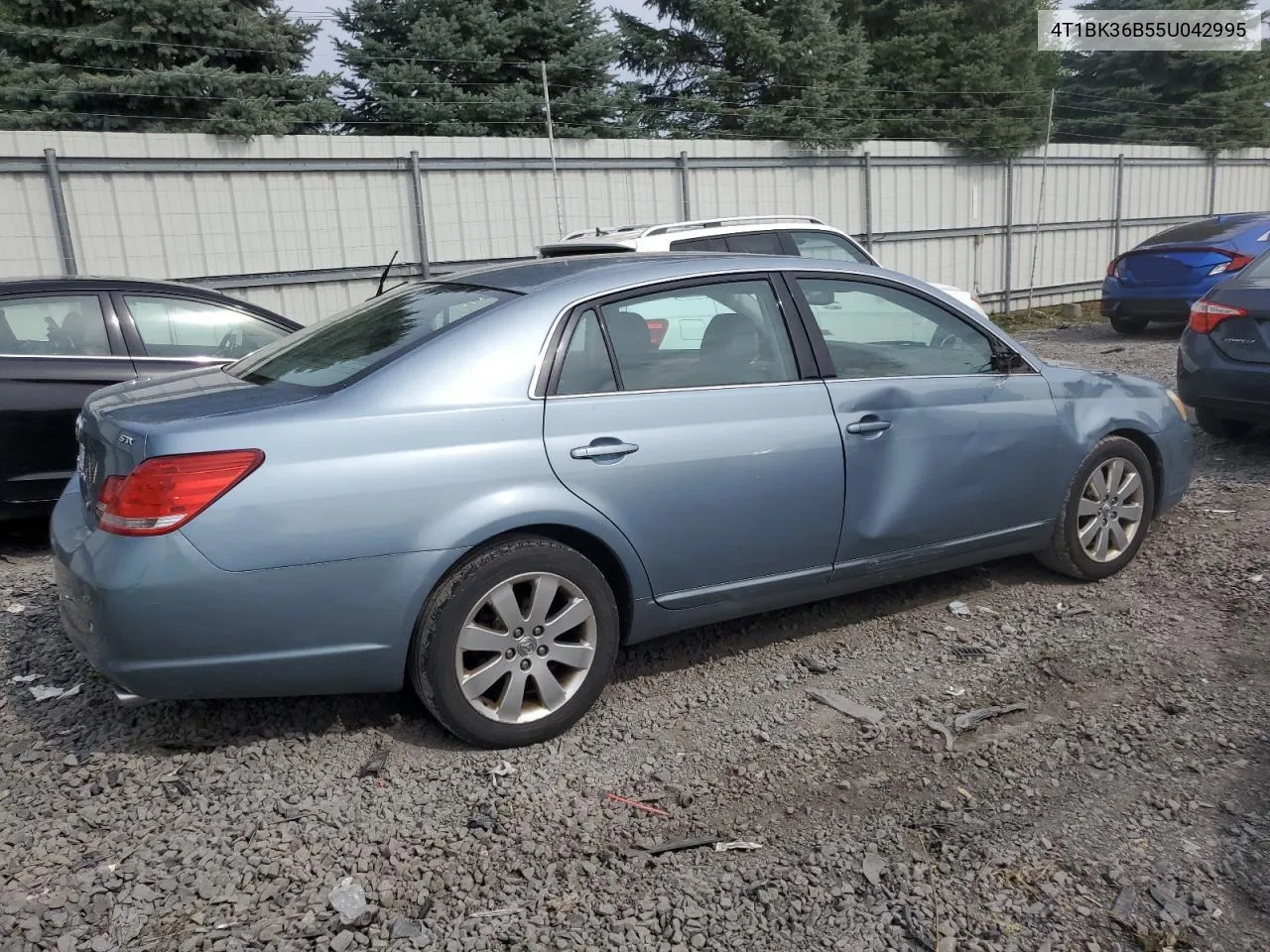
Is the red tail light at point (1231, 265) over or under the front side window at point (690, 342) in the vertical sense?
under

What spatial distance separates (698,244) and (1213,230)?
8388 millimetres

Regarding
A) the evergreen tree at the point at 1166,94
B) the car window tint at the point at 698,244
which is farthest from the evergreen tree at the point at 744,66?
the evergreen tree at the point at 1166,94

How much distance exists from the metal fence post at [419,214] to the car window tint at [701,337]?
7.87m

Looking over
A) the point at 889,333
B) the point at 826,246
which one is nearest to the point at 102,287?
the point at 889,333

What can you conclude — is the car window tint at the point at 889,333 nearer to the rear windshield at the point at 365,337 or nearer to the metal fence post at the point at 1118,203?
the rear windshield at the point at 365,337

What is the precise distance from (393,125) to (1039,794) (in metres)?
15.4

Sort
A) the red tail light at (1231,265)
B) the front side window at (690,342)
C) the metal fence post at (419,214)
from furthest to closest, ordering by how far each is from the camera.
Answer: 1. the red tail light at (1231,265)
2. the metal fence post at (419,214)
3. the front side window at (690,342)

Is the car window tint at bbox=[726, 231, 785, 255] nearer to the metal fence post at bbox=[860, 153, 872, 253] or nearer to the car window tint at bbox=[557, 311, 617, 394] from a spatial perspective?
the car window tint at bbox=[557, 311, 617, 394]

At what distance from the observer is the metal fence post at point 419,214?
11.3 meters

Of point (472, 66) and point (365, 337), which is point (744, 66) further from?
point (365, 337)

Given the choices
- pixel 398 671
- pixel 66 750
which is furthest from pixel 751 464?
pixel 66 750

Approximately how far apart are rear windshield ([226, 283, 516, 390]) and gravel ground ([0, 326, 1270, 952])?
1.16m

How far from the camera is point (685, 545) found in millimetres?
3674

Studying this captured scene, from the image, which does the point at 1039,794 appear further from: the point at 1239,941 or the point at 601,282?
the point at 601,282
